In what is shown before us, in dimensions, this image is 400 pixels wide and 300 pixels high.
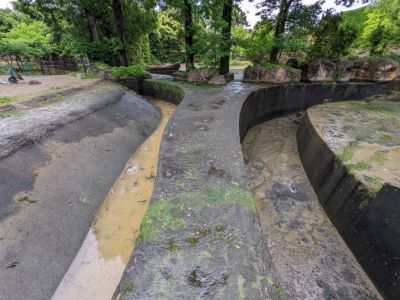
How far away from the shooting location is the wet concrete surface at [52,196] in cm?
192

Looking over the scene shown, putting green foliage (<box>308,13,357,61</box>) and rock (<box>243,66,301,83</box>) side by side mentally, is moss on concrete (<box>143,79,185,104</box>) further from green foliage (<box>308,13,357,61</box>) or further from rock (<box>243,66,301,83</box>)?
green foliage (<box>308,13,357,61</box>)

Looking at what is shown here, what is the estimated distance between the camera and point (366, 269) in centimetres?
226

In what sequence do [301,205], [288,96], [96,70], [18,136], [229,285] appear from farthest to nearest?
[96,70] < [288,96] < [301,205] < [18,136] < [229,285]

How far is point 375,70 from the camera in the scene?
6.24 meters

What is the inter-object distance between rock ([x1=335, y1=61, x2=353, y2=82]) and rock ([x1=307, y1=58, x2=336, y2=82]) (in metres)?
0.13

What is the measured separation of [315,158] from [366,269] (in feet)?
6.14

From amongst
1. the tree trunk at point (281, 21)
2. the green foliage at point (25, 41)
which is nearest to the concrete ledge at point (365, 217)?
the tree trunk at point (281, 21)

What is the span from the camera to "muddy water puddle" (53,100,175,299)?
6.60ft

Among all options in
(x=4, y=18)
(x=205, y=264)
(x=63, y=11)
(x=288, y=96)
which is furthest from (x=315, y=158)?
(x=4, y=18)

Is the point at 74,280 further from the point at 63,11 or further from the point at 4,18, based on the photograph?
the point at 4,18

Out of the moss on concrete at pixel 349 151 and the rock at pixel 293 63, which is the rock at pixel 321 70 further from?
the moss on concrete at pixel 349 151

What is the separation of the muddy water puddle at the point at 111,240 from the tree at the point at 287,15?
576cm

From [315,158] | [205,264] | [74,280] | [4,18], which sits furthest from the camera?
[4,18]

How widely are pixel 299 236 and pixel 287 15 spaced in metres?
6.51
